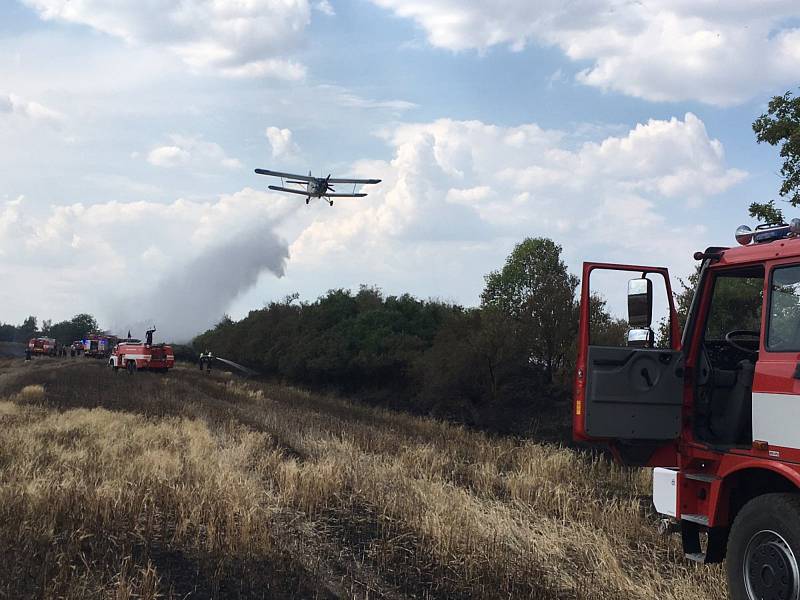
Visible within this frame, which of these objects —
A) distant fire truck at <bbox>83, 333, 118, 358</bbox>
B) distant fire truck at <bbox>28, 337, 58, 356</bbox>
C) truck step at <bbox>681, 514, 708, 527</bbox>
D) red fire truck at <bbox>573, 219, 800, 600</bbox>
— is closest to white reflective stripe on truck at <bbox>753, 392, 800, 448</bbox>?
red fire truck at <bbox>573, 219, 800, 600</bbox>

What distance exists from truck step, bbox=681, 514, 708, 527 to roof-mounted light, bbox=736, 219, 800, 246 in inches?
94.5

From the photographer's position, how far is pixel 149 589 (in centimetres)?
616

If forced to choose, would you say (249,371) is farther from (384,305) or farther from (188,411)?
(188,411)

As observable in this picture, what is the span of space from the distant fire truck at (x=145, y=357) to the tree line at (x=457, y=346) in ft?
26.3

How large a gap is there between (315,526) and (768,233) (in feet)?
18.4

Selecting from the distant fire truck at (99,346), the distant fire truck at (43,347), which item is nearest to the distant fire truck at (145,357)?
the distant fire truck at (99,346)

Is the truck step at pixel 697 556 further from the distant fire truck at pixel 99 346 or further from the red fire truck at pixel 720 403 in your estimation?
the distant fire truck at pixel 99 346

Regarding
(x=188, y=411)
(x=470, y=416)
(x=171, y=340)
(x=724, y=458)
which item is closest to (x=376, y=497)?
(x=724, y=458)

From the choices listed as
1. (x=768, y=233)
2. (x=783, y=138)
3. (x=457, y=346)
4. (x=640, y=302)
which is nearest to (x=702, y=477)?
(x=640, y=302)

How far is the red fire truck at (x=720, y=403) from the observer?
19.2ft

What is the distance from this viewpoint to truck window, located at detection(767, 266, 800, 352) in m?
5.94

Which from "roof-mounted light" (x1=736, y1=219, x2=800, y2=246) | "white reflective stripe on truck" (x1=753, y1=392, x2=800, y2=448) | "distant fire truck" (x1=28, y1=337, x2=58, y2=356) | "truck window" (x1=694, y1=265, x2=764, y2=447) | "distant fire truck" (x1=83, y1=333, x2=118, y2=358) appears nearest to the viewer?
"white reflective stripe on truck" (x1=753, y1=392, x2=800, y2=448)

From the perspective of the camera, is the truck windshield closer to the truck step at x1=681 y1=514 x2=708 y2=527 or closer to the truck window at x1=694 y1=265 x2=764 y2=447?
the truck window at x1=694 y1=265 x2=764 y2=447

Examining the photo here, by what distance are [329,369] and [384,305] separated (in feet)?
18.6
